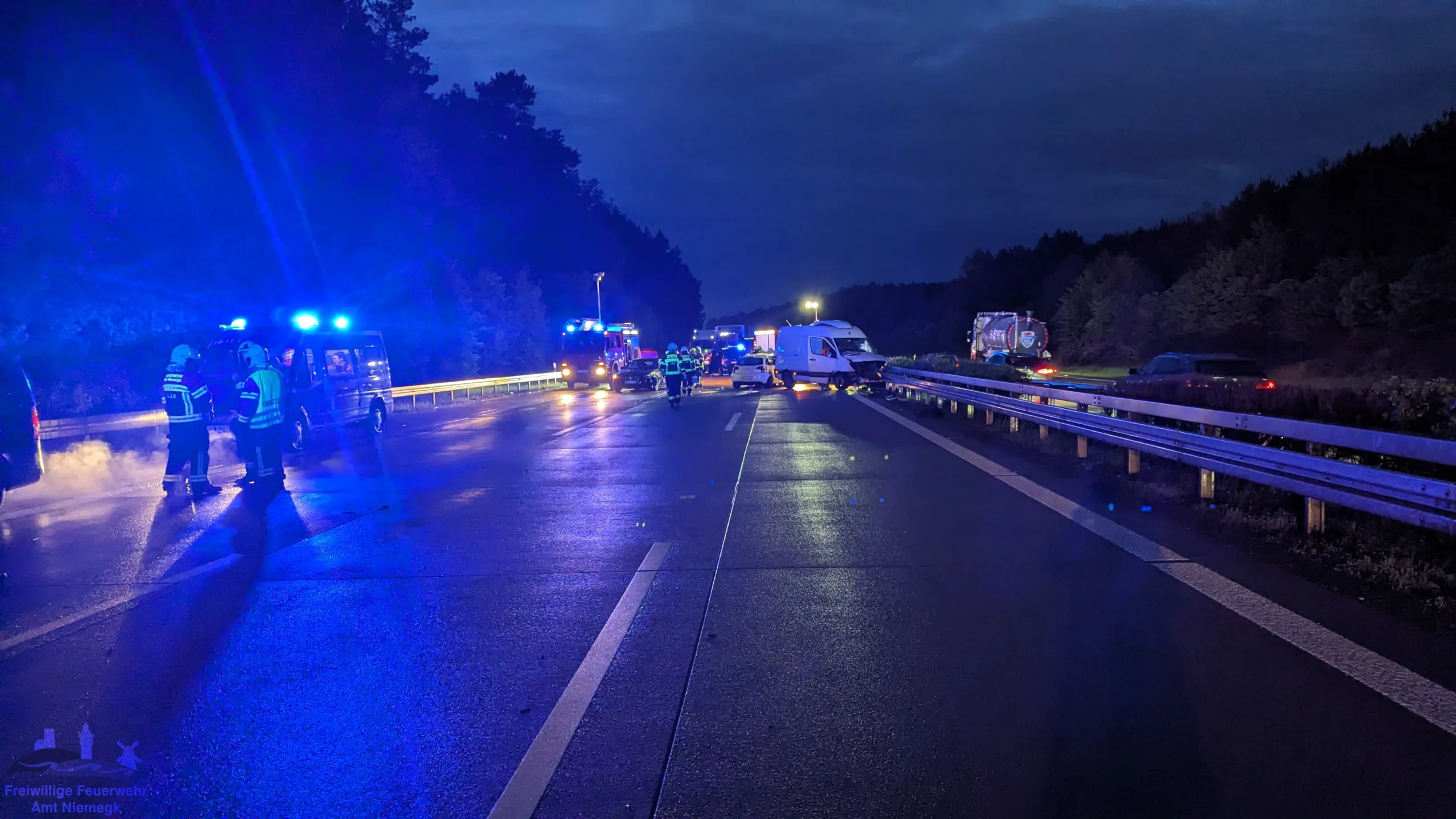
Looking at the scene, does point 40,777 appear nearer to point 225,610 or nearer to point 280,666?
point 280,666

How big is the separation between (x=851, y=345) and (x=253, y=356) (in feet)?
98.7

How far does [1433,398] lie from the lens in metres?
9.70

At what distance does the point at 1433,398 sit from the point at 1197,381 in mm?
4994

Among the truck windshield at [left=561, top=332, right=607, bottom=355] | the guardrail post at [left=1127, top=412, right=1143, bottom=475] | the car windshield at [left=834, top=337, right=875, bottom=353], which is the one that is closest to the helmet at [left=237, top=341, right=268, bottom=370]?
the guardrail post at [left=1127, top=412, right=1143, bottom=475]

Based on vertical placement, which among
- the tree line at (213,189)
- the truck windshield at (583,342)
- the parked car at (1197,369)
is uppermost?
the tree line at (213,189)

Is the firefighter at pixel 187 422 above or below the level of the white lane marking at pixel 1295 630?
above

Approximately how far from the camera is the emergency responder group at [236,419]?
485 inches

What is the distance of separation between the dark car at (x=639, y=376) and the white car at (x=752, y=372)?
3.34 meters

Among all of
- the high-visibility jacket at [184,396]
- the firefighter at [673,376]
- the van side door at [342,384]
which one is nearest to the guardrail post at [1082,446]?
the high-visibility jacket at [184,396]

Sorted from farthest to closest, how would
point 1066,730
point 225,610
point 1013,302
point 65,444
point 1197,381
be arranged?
point 1013,302 < point 65,444 < point 1197,381 < point 225,610 < point 1066,730

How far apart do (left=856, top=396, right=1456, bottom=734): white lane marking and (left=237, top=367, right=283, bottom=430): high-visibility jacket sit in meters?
9.36

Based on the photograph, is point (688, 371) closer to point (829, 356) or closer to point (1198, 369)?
point (829, 356)

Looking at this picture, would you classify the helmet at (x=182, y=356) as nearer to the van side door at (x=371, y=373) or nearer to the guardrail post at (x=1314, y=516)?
the van side door at (x=371, y=373)

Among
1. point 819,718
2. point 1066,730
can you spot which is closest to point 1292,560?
point 1066,730
